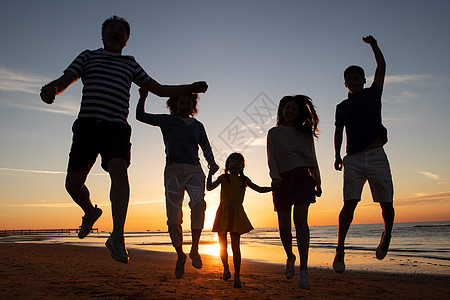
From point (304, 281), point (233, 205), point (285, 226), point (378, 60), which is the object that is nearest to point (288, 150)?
point (285, 226)

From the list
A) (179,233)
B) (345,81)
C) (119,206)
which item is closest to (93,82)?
(119,206)

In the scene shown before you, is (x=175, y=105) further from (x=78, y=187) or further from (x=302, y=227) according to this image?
(x=302, y=227)

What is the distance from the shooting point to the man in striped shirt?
10.7ft

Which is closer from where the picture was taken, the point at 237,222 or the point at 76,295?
the point at 76,295

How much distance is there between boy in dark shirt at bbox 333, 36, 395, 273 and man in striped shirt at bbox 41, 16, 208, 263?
3.03m

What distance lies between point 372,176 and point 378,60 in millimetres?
1683

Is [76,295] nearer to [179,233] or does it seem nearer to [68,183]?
[179,233]

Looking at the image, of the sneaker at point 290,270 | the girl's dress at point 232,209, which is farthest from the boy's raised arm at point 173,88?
the sneaker at point 290,270

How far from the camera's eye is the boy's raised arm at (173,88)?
3.88 meters

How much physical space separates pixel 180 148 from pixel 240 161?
1.37 meters

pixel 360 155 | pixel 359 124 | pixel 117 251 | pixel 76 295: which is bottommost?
pixel 76 295

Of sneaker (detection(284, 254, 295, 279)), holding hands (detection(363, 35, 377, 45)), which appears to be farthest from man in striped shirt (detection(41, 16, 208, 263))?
holding hands (detection(363, 35, 377, 45))

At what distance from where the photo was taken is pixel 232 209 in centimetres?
577

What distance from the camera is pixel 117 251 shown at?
3.07 m
